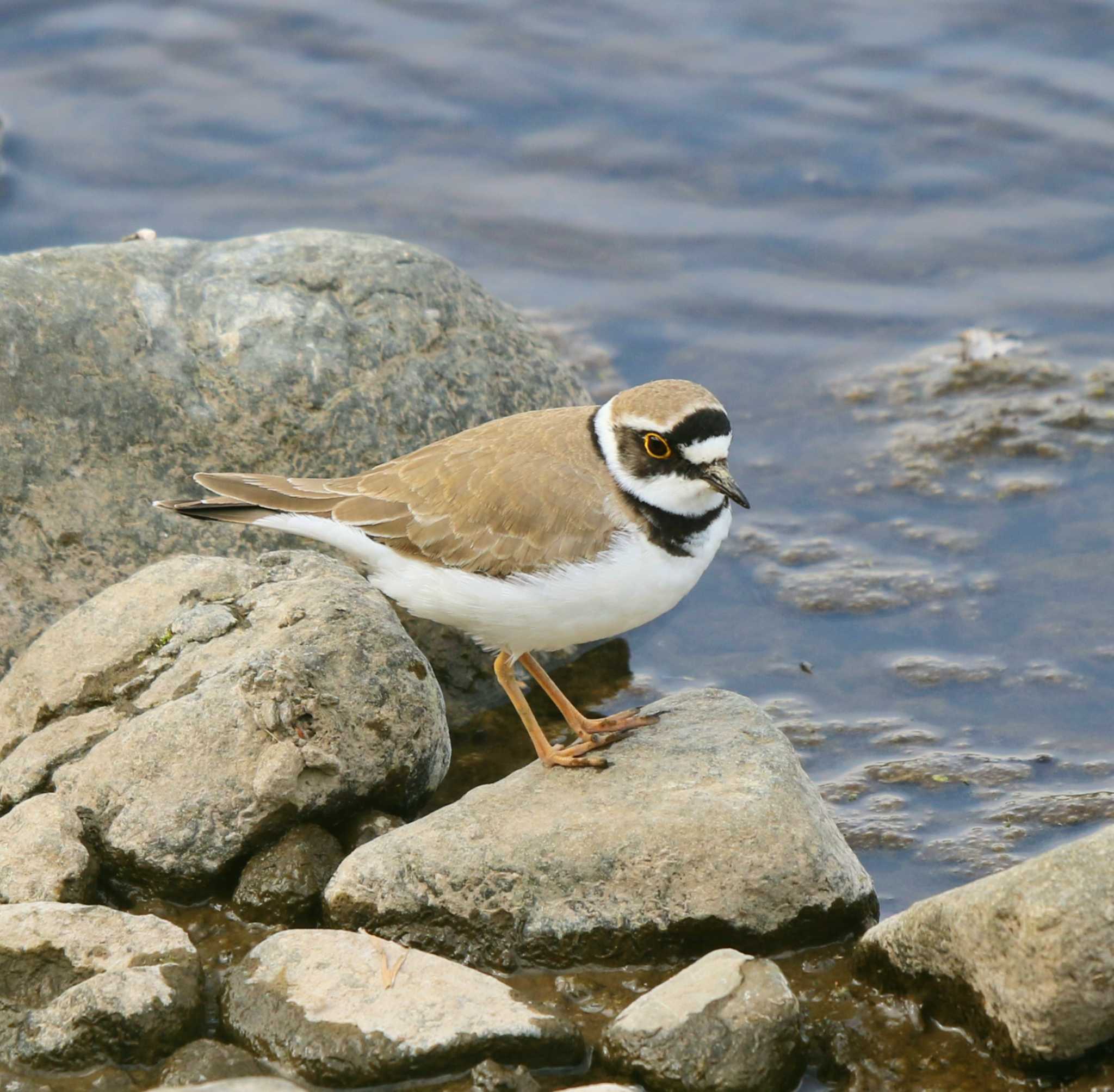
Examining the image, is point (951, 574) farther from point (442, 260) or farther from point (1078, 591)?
point (442, 260)

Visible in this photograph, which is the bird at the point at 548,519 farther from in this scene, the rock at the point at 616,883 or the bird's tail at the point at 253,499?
the rock at the point at 616,883

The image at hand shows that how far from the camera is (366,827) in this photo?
5984 millimetres

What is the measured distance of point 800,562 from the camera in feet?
29.1

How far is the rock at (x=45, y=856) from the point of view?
5.55 metres

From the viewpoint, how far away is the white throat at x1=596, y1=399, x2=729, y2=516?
6.09 meters

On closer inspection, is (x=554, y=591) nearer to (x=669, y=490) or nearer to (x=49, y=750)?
(x=669, y=490)

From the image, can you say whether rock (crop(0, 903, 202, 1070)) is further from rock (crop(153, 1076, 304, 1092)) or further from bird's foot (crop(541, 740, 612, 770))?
bird's foot (crop(541, 740, 612, 770))

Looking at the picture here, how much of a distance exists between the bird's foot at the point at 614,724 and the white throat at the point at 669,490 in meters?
0.98

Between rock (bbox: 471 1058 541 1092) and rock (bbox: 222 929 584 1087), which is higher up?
rock (bbox: 222 929 584 1087)

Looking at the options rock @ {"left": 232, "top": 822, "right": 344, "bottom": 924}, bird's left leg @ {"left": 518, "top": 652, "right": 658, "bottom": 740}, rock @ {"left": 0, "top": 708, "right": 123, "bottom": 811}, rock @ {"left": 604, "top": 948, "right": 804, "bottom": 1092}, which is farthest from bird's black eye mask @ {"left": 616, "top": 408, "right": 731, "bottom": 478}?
rock @ {"left": 0, "top": 708, "right": 123, "bottom": 811}

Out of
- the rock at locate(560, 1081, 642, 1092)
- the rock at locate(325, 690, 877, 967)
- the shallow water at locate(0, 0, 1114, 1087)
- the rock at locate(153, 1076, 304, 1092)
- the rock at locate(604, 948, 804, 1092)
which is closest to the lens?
the rock at locate(153, 1076, 304, 1092)

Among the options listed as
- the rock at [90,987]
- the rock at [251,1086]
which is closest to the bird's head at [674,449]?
the rock at [90,987]

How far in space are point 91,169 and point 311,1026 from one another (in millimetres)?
9840

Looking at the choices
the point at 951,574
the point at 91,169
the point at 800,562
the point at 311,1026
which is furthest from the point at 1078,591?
the point at 91,169
